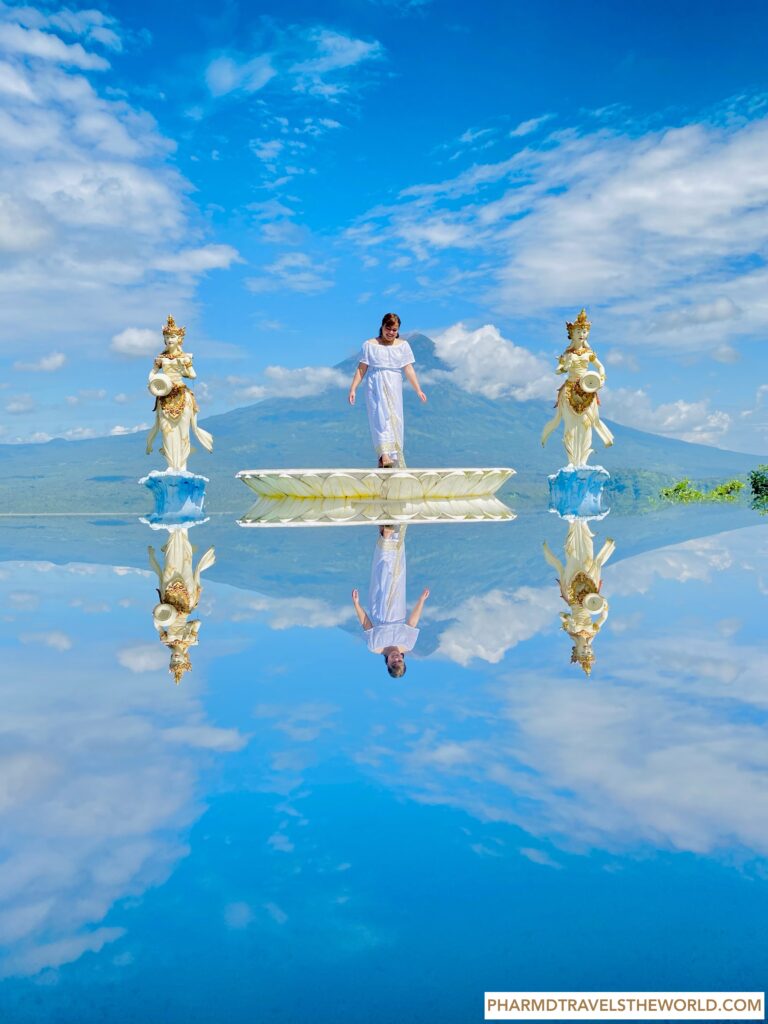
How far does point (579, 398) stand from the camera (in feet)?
46.8

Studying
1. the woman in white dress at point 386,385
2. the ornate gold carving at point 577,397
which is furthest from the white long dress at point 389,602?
the ornate gold carving at point 577,397

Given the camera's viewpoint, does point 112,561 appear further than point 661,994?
Yes

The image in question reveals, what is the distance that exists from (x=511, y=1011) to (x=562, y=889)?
347 millimetres

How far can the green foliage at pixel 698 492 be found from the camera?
19.9 meters

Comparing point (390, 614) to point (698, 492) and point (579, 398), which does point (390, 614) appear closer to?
point (579, 398)

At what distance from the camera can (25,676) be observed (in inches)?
146

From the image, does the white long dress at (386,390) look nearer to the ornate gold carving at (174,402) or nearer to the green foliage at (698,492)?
the ornate gold carving at (174,402)

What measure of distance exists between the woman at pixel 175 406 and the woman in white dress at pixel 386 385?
9.19 feet

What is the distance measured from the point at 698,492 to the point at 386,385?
10.7 m

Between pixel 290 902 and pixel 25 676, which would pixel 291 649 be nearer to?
pixel 25 676

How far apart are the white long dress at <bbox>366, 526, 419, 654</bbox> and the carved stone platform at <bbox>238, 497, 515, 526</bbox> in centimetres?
301

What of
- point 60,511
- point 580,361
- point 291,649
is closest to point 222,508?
point 60,511

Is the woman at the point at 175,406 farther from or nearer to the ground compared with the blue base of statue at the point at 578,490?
farther from the ground

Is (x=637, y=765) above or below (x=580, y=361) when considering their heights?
below
